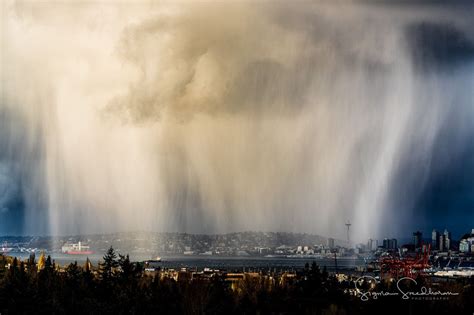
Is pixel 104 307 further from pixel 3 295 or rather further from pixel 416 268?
pixel 416 268

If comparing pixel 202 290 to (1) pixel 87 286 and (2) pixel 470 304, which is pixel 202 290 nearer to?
(1) pixel 87 286

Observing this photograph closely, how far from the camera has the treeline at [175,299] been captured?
60.0m

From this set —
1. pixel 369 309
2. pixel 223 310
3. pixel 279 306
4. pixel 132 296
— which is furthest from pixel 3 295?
pixel 369 309

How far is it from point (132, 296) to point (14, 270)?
20828mm

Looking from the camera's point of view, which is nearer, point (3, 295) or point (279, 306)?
point (3, 295)

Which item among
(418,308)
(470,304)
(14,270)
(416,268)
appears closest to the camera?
(418,308)

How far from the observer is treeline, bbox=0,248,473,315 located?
6003cm

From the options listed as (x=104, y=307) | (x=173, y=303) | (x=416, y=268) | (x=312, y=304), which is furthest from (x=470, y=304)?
(x=416, y=268)

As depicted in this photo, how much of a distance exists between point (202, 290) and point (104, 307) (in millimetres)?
12256

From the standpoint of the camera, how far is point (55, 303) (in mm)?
59688

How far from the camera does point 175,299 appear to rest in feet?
220

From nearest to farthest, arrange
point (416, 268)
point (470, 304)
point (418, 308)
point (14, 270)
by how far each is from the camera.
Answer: point (418, 308)
point (470, 304)
point (14, 270)
point (416, 268)

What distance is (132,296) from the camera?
213 ft

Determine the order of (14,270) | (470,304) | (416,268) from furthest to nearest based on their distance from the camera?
1. (416,268)
2. (14,270)
3. (470,304)
